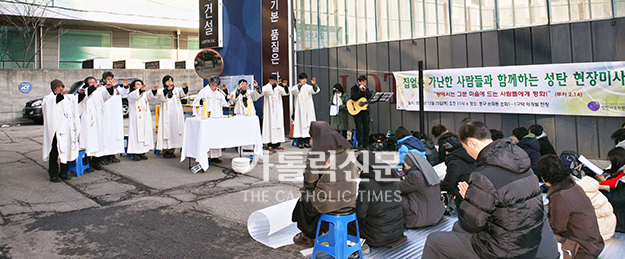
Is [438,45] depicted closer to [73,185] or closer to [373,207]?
[373,207]

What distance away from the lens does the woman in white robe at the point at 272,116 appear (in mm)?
10047

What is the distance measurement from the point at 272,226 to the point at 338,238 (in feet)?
3.24

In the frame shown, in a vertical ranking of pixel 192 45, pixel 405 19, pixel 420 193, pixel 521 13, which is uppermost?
pixel 192 45

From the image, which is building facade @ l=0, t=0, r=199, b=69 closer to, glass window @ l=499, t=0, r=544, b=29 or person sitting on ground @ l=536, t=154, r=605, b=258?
glass window @ l=499, t=0, r=544, b=29

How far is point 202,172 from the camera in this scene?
7398 mm

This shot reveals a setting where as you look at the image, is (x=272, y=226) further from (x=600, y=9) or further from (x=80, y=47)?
(x=80, y=47)

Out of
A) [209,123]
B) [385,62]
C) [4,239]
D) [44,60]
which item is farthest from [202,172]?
[44,60]

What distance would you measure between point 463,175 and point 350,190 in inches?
61.8

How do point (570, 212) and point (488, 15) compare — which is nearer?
point (570, 212)

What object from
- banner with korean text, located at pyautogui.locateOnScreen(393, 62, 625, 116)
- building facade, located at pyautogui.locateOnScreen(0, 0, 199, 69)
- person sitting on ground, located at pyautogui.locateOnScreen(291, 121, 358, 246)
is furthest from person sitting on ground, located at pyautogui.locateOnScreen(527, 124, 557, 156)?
building facade, located at pyautogui.locateOnScreen(0, 0, 199, 69)

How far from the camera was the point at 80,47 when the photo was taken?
22969mm

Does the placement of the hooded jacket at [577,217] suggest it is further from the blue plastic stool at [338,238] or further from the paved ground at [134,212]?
the paved ground at [134,212]

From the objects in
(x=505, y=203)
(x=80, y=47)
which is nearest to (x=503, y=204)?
(x=505, y=203)

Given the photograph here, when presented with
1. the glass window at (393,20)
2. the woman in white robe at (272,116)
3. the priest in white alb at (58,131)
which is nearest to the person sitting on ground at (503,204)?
the priest in white alb at (58,131)
